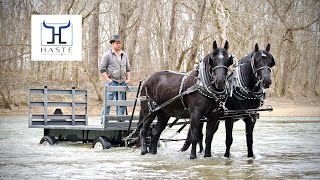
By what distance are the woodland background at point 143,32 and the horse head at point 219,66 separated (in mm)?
20874

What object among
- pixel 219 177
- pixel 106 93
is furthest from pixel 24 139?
pixel 219 177

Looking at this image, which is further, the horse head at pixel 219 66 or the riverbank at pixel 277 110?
the riverbank at pixel 277 110

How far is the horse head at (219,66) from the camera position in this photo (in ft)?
37.8

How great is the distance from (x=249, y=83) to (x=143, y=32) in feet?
102

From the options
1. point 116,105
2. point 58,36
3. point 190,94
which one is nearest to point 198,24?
point 58,36

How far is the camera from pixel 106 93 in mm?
13844

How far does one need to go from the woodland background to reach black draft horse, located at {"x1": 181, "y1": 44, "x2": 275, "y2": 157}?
20.3m

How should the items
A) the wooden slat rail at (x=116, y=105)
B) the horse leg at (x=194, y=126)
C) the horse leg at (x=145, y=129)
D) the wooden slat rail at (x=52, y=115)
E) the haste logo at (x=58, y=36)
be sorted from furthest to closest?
the haste logo at (x=58, y=36) < the wooden slat rail at (x=52, y=115) < the wooden slat rail at (x=116, y=105) < the horse leg at (x=145, y=129) < the horse leg at (x=194, y=126)

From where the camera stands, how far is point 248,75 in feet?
40.1

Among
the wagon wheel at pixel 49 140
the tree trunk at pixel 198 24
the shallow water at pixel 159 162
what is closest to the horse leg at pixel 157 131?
the shallow water at pixel 159 162

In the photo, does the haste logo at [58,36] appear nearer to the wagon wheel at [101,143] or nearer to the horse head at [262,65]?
the wagon wheel at [101,143]

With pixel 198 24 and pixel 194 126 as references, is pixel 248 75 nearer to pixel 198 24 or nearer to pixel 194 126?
pixel 194 126

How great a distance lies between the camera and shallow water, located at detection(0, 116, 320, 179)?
33.3ft

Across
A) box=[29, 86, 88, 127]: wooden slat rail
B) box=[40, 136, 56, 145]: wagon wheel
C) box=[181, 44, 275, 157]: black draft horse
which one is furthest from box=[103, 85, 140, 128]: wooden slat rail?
box=[181, 44, 275, 157]: black draft horse
